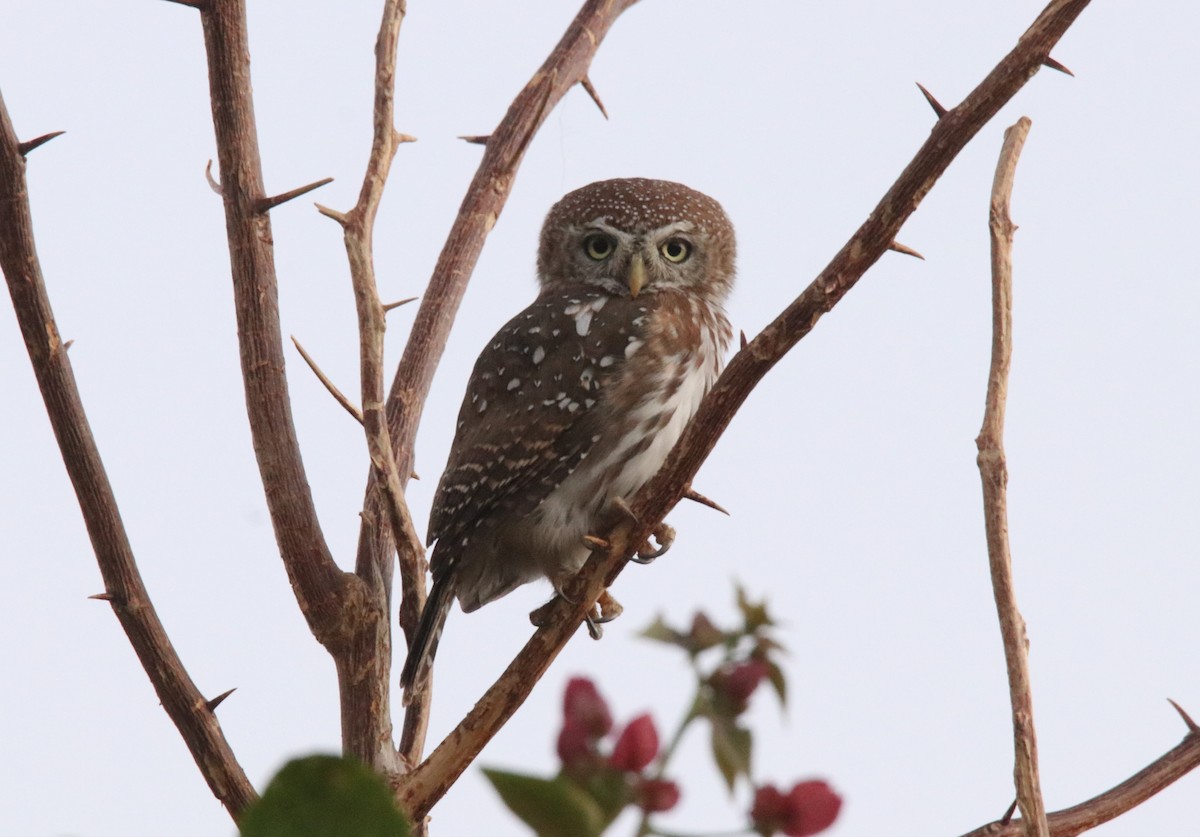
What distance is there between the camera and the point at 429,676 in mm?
3182

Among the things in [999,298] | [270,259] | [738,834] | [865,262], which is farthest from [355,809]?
[270,259]

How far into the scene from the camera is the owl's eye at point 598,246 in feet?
13.7

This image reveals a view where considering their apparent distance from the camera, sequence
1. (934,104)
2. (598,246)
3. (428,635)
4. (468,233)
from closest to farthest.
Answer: (934,104), (428,635), (468,233), (598,246)

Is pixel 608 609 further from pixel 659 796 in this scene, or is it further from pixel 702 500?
pixel 659 796

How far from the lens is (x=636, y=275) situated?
396 centimetres

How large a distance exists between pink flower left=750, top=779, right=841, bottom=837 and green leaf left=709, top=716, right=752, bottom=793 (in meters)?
0.02

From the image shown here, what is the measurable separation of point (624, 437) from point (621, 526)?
0.95m

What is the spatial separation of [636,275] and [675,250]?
25cm

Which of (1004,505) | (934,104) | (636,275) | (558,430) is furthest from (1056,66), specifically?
(636,275)

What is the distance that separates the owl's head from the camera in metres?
4.07

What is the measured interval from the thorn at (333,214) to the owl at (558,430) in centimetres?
102

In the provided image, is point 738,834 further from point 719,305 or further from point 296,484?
point 719,305

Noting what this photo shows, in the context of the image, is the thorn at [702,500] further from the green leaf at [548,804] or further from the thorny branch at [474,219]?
the green leaf at [548,804]

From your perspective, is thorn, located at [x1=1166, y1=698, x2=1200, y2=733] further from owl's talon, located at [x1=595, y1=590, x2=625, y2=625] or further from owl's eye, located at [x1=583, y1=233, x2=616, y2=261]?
owl's eye, located at [x1=583, y1=233, x2=616, y2=261]
